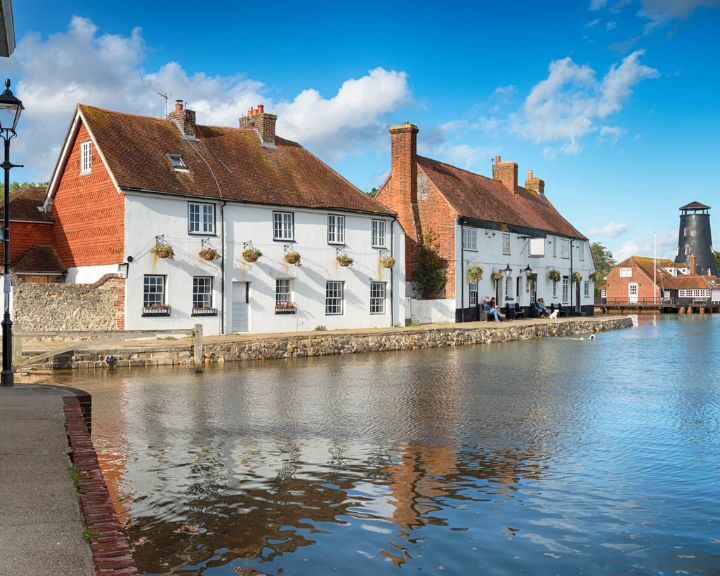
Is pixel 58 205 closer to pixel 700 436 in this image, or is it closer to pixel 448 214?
pixel 448 214

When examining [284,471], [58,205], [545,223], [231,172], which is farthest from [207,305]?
[545,223]

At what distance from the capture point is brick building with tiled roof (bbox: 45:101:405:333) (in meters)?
27.5

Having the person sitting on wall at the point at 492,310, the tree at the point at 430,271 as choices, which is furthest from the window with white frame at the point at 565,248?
the tree at the point at 430,271

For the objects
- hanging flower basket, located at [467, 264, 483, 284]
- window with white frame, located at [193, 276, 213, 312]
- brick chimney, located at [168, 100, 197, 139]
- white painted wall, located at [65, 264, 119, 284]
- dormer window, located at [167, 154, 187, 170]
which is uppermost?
brick chimney, located at [168, 100, 197, 139]

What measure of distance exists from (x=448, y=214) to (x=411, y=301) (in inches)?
212

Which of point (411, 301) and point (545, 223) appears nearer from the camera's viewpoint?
point (411, 301)

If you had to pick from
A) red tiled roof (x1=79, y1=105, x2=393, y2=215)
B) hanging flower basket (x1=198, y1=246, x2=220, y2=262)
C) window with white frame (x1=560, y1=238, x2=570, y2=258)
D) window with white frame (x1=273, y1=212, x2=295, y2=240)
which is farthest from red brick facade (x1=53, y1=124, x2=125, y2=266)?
window with white frame (x1=560, y1=238, x2=570, y2=258)

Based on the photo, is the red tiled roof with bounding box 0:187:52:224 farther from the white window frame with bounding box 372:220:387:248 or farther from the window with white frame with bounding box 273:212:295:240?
the white window frame with bounding box 372:220:387:248

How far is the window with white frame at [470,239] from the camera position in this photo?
41.7 meters

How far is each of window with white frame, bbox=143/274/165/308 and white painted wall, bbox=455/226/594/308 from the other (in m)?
17.9

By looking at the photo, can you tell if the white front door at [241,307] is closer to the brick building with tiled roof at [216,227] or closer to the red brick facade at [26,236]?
the brick building with tiled roof at [216,227]

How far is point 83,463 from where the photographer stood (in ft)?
22.9

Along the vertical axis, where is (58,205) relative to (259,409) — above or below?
above

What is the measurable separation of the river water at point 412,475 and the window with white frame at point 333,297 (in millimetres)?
13483
